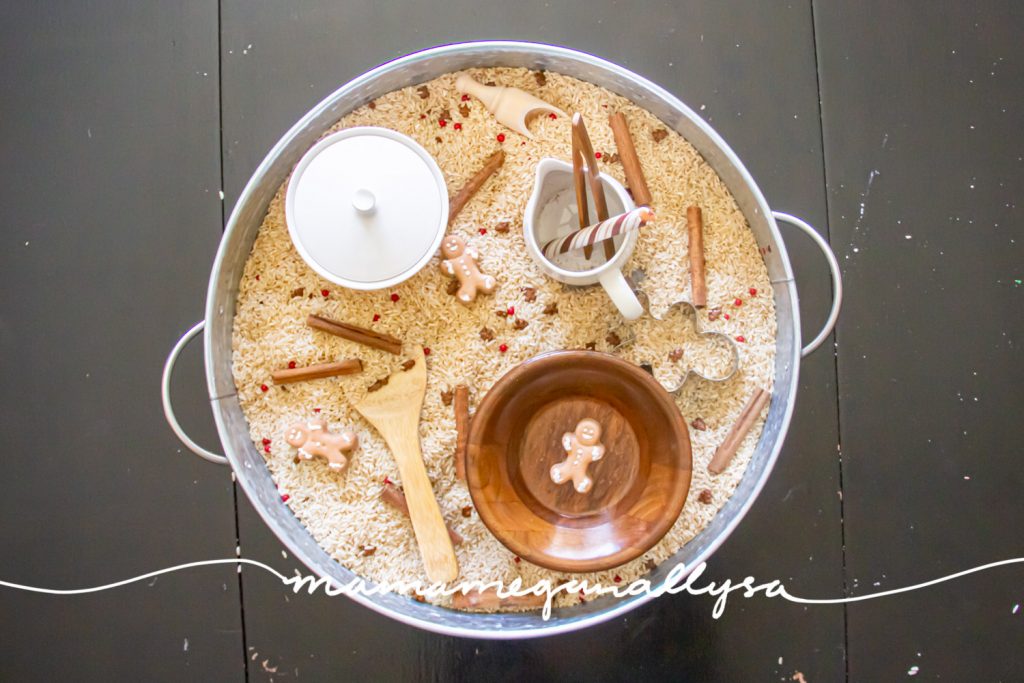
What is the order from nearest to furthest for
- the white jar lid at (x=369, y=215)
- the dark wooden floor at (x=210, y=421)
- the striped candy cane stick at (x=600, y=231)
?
the striped candy cane stick at (x=600, y=231), the white jar lid at (x=369, y=215), the dark wooden floor at (x=210, y=421)

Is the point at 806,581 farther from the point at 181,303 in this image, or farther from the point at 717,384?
the point at 181,303

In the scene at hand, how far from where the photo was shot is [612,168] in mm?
940

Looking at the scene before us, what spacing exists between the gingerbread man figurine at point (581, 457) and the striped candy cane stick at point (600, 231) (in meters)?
0.20

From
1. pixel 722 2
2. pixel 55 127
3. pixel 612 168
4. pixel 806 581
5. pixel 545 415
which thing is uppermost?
pixel 722 2

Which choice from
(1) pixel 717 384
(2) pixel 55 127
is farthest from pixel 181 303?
(1) pixel 717 384

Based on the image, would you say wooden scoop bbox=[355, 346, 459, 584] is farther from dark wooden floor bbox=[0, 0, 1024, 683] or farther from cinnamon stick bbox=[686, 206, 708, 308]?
cinnamon stick bbox=[686, 206, 708, 308]

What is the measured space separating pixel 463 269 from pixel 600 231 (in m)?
0.20

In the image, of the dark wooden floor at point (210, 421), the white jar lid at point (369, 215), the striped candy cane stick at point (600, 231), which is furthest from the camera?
the dark wooden floor at point (210, 421)

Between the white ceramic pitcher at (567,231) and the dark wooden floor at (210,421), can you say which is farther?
the dark wooden floor at (210,421)

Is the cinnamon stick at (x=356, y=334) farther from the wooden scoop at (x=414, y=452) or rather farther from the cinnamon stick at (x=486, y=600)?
the cinnamon stick at (x=486, y=600)

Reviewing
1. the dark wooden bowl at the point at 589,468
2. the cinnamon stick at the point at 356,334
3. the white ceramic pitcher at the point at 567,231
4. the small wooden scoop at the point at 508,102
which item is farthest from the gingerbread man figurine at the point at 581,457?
the small wooden scoop at the point at 508,102

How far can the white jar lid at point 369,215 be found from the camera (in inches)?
33.4

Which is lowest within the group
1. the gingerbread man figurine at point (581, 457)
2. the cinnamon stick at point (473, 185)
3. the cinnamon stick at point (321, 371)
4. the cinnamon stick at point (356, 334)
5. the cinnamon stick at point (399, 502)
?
the cinnamon stick at point (399, 502)

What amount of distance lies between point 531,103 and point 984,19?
27.1 inches
